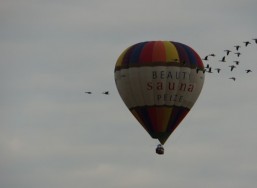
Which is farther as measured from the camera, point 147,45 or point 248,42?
point 147,45

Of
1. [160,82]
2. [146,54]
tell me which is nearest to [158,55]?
[146,54]

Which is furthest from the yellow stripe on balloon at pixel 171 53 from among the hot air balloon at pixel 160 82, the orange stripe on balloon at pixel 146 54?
the orange stripe on balloon at pixel 146 54

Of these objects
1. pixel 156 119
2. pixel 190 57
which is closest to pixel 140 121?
pixel 156 119

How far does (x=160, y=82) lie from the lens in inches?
3278

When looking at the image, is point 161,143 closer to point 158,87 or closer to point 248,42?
point 158,87

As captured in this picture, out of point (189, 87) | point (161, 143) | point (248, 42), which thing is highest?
point (248, 42)

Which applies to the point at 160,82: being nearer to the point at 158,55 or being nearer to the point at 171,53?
the point at 158,55

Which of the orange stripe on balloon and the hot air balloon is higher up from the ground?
the orange stripe on balloon

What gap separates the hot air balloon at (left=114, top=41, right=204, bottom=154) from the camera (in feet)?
273

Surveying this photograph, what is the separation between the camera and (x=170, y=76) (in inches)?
3278

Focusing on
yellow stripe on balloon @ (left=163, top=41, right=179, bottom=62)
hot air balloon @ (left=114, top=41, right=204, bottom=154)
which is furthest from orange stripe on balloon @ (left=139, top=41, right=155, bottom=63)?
yellow stripe on balloon @ (left=163, top=41, right=179, bottom=62)

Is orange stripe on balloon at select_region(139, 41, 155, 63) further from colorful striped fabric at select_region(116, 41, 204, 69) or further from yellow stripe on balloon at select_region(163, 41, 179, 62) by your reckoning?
yellow stripe on balloon at select_region(163, 41, 179, 62)

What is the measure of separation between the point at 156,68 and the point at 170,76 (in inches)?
56.6

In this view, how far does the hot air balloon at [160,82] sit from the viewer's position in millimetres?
83312
